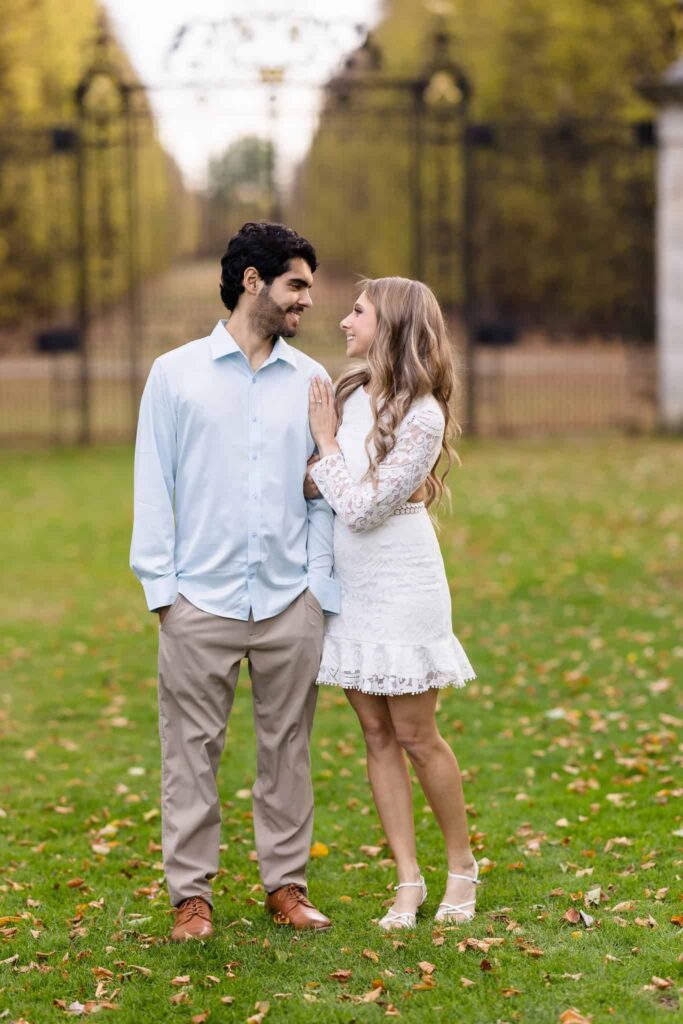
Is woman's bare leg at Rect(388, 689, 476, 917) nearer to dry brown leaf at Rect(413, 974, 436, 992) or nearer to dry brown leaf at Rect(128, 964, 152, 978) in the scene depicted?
dry brown leaf at Rect(413, 974, 436, 992)

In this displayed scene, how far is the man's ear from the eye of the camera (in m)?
→ 3.69

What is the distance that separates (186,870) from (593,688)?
9.90 ft

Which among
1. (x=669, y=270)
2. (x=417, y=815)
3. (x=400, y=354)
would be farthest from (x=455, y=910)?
(x=669, y=270)

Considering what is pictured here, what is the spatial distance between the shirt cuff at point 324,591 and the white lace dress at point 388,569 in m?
0.02

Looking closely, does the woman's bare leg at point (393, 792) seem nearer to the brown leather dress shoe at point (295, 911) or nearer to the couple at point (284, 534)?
the couple at point (284, 534)

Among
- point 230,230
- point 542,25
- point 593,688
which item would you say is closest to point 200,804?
point 593,688

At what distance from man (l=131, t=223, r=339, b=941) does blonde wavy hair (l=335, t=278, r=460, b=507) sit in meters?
0.22

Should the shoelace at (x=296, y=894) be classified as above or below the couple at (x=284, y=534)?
below

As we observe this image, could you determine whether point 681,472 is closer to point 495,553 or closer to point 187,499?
point 495,553

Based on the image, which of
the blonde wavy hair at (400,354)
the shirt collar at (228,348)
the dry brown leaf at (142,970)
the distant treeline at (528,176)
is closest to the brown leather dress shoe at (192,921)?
the dry brown leaf at (142,970)

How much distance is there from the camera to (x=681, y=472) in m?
11.6

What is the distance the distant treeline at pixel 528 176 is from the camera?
19.2 meters

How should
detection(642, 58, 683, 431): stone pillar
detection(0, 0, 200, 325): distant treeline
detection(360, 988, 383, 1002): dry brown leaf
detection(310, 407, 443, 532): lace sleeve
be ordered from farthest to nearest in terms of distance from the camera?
detection(0, 0, 200, 325): distant treeline, detection(642, 58, 683, 431): stone pillar, detection(310, 407, 443, 532): lace sleeve, detection(360, 988, 383, 1002): dry brown leaf

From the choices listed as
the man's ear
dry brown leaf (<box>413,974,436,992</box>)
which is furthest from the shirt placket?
dry brown leaf (<box>413,974,436,992</box>)
